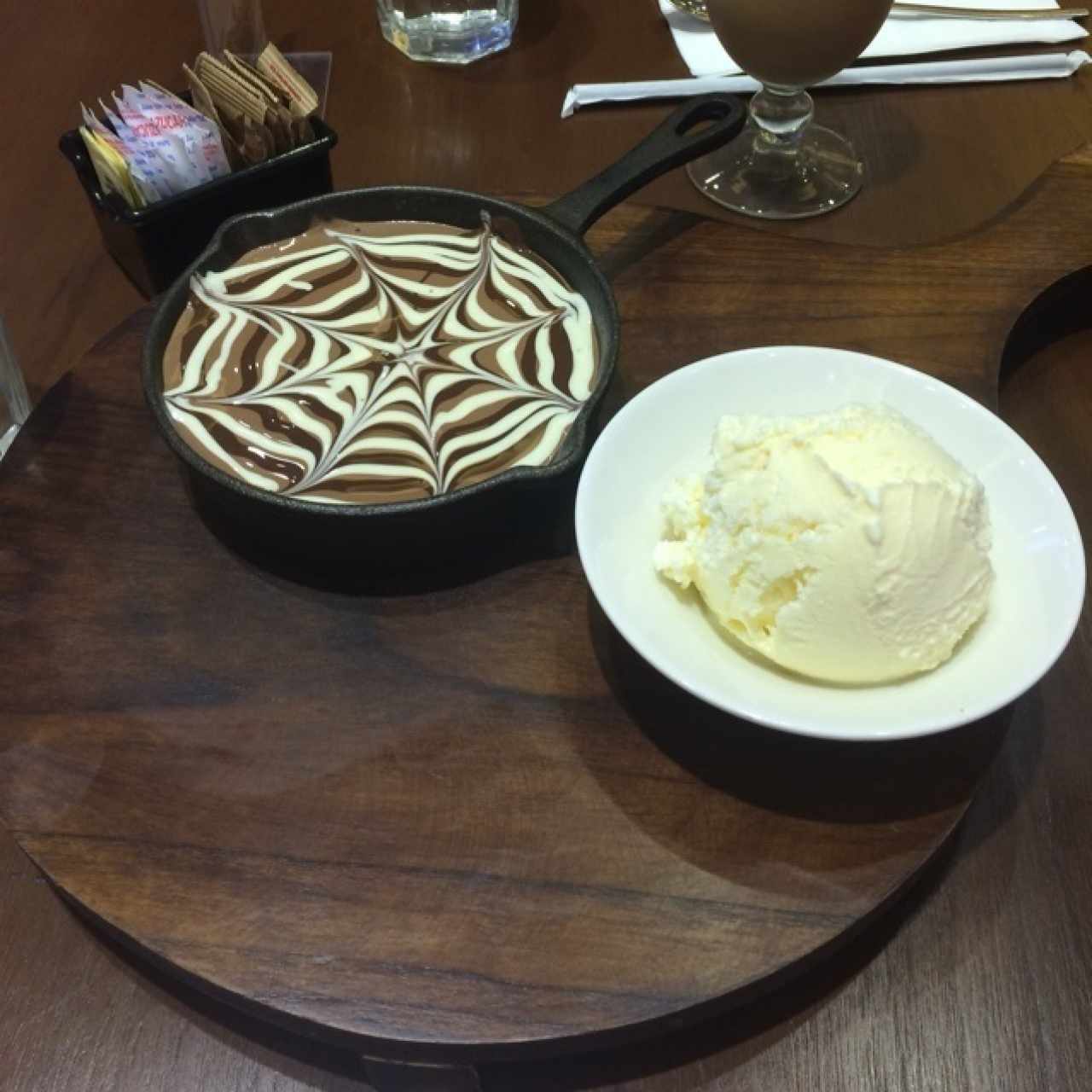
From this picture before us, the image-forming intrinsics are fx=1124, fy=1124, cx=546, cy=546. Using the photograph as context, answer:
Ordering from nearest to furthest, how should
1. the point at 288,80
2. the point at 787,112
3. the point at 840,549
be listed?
the point at 840,549, the point at 288,80, the point at 787,112

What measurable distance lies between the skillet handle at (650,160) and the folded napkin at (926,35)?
0.39 m

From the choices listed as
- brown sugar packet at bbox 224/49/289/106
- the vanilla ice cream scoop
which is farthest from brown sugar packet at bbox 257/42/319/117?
the vanilla ice cream scoop

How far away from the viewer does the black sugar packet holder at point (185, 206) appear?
119 cm

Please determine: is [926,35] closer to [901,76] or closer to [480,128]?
[901,76]

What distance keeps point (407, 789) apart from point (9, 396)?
2.28 feet

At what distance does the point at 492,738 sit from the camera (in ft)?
2.74

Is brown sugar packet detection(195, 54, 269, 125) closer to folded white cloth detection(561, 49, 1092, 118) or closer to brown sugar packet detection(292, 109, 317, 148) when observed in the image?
brown sugar packet detection(292, 109, 317, 148)

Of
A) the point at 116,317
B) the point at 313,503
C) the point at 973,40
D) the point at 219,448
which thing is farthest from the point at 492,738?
the point at 973,40

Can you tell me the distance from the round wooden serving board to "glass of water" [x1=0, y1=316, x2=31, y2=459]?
0.60 feet

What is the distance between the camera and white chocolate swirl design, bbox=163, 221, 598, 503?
0.96 metres

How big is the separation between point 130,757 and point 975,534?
64 cm

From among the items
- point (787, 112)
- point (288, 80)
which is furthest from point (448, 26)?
point (787, 112)

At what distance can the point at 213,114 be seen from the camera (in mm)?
1221

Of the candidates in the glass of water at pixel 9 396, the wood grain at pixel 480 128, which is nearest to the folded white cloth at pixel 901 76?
the wood grain at pixel 480 128
